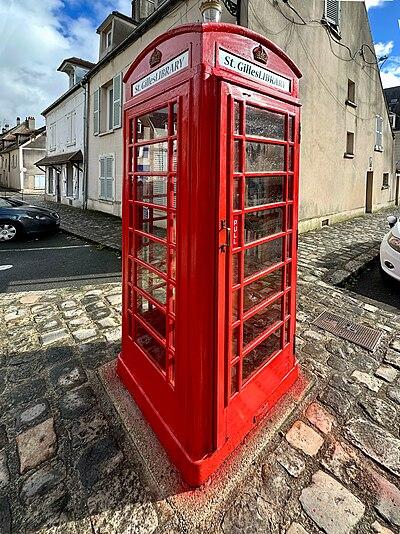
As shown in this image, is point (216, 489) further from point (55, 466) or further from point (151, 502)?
point (55, 466)

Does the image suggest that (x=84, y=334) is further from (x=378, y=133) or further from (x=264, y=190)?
(x=378, y=133)

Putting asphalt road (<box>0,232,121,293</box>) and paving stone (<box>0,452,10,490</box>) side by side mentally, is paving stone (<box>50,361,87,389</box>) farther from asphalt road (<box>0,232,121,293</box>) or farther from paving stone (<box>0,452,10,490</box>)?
asphalt road (<box>0,232,121,293</box>)

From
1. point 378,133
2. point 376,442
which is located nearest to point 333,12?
point 378,133

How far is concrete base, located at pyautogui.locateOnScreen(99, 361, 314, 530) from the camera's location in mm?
1934

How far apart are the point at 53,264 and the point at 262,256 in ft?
19.6

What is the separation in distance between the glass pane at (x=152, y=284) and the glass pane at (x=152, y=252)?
81mm

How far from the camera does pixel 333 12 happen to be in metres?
11.8

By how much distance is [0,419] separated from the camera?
8.68 feet

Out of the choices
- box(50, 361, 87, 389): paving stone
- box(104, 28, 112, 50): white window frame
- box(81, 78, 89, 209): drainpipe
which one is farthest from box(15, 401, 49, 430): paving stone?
box(104, 28, 112, 50): white window frame

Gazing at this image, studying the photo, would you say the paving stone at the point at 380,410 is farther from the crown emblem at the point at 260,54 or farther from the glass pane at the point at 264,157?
the crown emblem at the point at 260,54

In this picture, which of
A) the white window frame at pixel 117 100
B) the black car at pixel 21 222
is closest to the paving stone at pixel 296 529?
the black car at pixel 21 222

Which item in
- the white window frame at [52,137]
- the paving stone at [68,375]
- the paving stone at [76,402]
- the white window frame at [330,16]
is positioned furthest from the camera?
→ the white window frame at [52,137]

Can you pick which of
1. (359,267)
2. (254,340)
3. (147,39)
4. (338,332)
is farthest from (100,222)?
(254,340)

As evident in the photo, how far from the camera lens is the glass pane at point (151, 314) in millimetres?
2557
